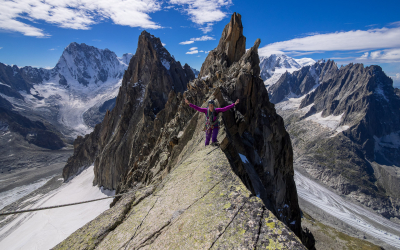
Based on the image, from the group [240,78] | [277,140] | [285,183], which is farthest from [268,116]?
[285,183]

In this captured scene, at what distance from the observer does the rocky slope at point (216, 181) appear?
5.55 meters

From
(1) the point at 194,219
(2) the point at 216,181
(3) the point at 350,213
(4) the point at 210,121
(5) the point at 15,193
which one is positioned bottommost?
(3) the point at 350,213

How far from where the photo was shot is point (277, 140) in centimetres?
3152

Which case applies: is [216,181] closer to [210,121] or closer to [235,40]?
[210,121]

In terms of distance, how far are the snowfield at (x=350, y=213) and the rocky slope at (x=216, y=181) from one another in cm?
12694

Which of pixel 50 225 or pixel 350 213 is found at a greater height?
→ pixel 50 225

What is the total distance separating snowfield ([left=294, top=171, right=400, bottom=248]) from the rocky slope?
416 ft

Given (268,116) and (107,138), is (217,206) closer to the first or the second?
(268,116)

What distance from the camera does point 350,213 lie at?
135 metres

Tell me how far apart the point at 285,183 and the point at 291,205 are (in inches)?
144

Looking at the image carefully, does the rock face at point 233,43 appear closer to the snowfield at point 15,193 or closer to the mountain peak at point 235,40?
the mountain peak at point 235,40

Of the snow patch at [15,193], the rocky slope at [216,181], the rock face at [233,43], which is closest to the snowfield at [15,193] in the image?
the snow patch at [15,193]

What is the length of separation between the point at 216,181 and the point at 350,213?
17566 cm

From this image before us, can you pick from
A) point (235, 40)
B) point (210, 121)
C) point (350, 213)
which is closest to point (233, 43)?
point (235, 40)
